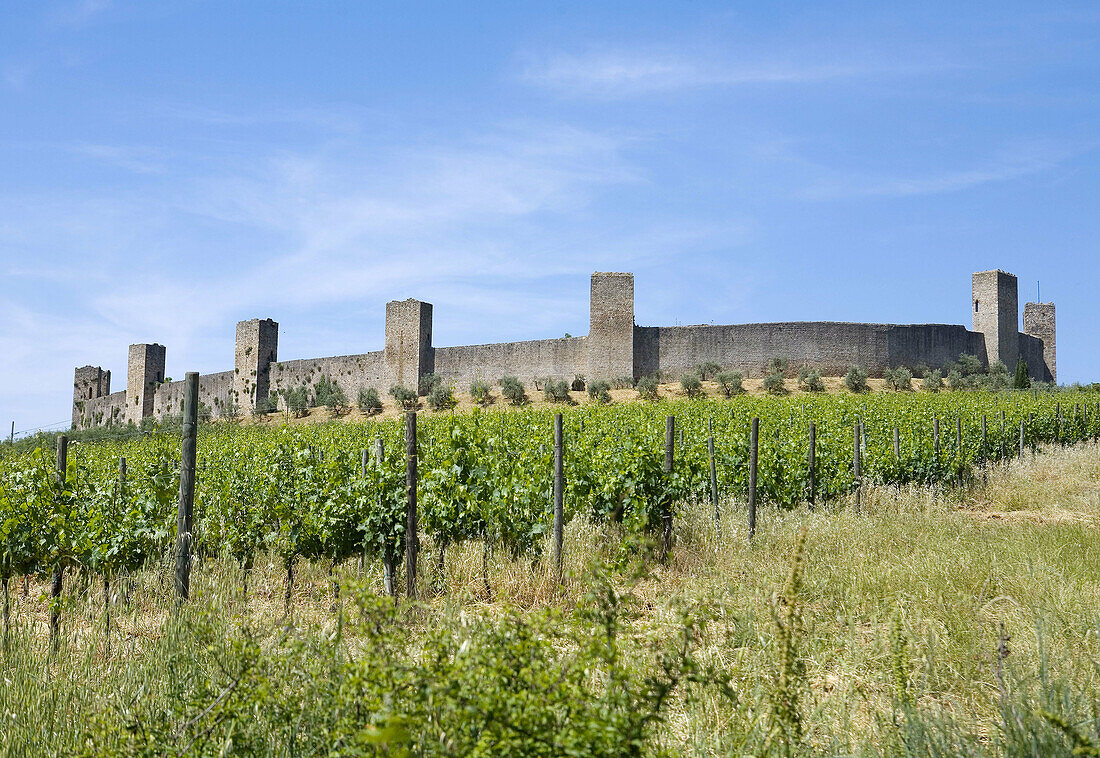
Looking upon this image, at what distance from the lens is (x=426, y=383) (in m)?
32.6

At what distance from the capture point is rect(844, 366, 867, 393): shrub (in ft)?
98.0

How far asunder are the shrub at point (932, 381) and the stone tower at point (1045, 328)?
38.0 ft

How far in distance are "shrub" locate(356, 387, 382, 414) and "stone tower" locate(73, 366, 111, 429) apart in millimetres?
21120

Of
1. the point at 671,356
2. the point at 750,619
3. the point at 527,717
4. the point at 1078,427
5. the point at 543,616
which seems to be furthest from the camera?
the point at 671,356

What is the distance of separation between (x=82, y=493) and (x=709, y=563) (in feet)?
19.4

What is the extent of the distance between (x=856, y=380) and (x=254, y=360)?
2472 centimetres

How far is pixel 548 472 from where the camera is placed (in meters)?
7.32

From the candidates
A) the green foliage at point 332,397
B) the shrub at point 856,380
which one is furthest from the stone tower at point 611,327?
the green foliage at point 332,397

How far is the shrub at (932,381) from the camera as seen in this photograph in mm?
29844

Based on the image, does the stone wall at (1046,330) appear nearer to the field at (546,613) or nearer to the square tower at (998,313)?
the square tower at (998,313)

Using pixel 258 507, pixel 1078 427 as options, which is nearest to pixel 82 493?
pixel 258 507

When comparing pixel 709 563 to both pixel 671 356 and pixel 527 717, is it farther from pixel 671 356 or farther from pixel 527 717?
pixel 671 356

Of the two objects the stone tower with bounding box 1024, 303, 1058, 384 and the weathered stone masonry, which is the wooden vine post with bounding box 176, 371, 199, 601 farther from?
the stone tower with bounding box 1024, 303, 1058, 384

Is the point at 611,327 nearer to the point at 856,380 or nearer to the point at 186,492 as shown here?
the point at 856,380
